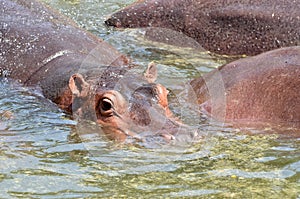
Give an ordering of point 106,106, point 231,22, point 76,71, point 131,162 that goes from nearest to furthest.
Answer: point 131,162
point 106,106
point 76,71
point 231,22

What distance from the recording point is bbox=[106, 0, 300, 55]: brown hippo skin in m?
8.20

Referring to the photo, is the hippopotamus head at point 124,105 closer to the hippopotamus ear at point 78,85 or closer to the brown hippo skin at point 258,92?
the hippopotamus ear at point 78,85

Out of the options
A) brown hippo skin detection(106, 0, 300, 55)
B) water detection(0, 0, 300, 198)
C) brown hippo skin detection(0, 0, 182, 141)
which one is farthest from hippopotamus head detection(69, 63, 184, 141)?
brown hippo skin detection(106, 0, 300, 55)

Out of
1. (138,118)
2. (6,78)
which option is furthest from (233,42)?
(138,118)

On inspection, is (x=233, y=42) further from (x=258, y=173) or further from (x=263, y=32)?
(x=258, y=173)

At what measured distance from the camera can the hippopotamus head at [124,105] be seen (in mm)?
5379

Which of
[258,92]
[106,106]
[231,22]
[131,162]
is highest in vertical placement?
[231,22]

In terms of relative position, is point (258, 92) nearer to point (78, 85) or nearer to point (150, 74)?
point (150, 74)

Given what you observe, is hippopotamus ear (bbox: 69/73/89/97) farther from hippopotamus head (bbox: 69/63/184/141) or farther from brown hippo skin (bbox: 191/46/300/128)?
brown hippo skin (bbox: 191/46/300/128)

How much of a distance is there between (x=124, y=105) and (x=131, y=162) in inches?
24.9

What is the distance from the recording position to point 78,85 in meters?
5.89

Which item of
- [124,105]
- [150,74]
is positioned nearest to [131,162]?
[124,105]

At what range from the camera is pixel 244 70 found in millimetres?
6418

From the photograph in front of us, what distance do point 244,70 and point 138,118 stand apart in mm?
1370
